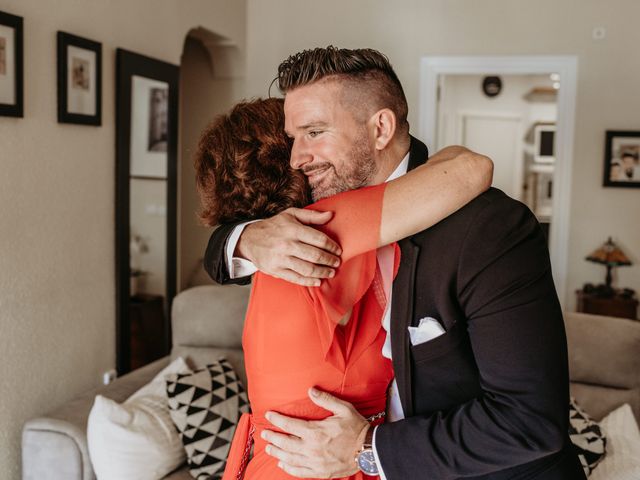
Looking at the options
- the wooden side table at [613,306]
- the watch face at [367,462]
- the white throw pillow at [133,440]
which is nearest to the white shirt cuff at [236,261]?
the watch face at [367,462]

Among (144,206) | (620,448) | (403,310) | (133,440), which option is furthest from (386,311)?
(144,206)

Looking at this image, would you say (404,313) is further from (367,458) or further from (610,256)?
(610,256)

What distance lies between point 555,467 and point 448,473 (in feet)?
0.72

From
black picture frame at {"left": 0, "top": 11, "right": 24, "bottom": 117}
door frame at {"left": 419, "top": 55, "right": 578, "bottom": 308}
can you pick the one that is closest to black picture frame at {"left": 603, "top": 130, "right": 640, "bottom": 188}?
door frame at {"left": 419, "top": 55, "right": 578, "bottom": 308}

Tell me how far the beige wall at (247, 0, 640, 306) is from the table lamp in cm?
15

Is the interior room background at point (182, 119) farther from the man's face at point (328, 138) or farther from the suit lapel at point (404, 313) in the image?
Result: the suit lapel at point (404, 313)

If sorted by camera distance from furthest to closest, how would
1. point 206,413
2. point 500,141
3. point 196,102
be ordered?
point 500,141 < point 196,102 < point 206,413

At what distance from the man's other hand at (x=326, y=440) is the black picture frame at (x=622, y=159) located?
4.26 metres

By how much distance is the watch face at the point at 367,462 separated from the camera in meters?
1.14

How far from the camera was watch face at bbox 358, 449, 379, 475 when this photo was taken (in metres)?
1.14

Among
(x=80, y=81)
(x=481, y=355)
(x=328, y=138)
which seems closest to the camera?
(x=481, y=355)

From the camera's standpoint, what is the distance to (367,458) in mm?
1145

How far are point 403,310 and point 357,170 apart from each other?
0.31m

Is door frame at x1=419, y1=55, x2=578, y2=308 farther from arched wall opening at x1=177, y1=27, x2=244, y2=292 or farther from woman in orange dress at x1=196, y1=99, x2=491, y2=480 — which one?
woman in orange dress at x1=196, y1=99, x2=491, y2=480
